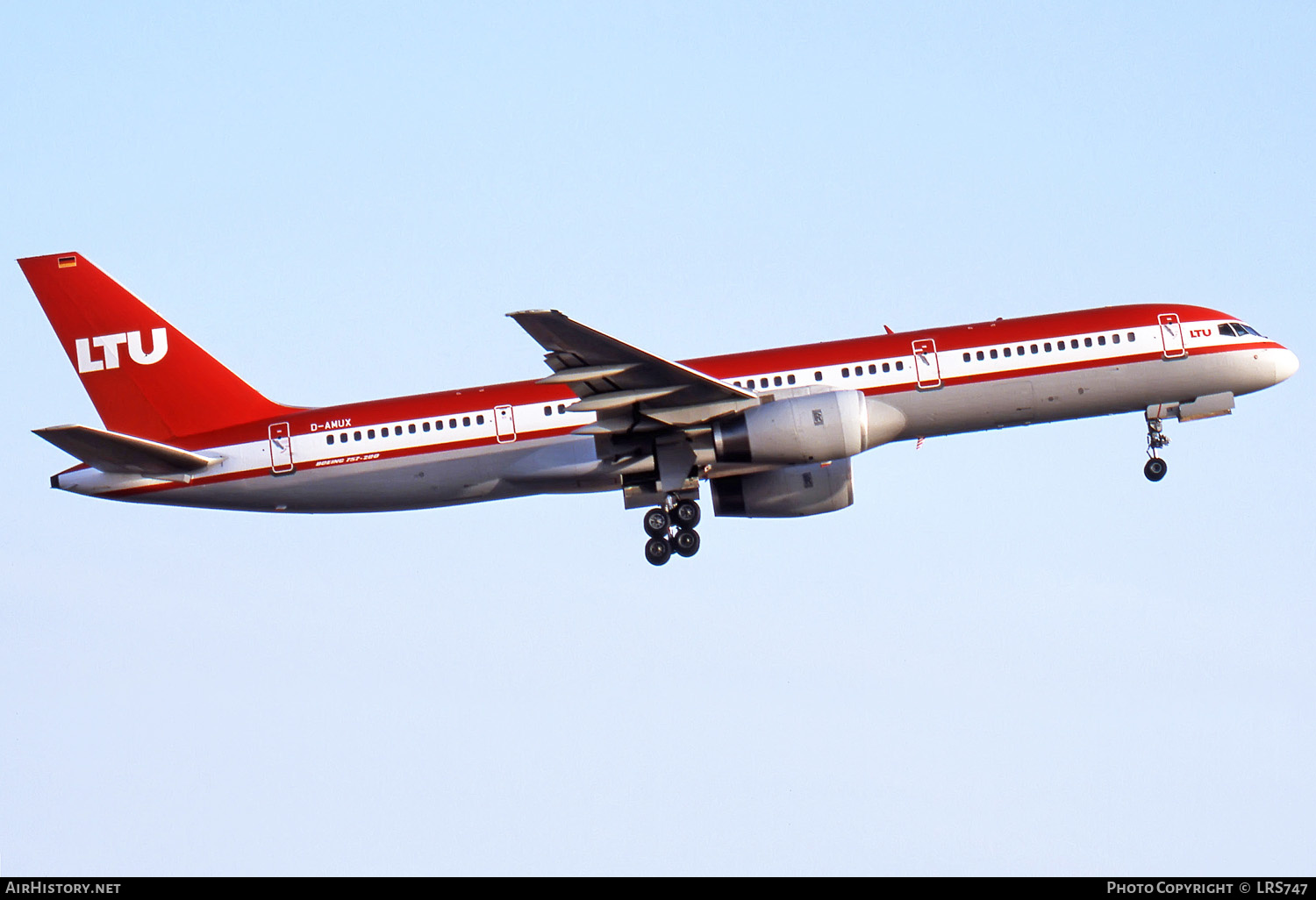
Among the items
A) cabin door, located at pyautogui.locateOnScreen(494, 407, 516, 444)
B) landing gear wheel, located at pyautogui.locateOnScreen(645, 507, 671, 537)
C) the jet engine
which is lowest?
landing gear wheel, located at pyautogui.locateOnScreen(645, 507, 671, 537)

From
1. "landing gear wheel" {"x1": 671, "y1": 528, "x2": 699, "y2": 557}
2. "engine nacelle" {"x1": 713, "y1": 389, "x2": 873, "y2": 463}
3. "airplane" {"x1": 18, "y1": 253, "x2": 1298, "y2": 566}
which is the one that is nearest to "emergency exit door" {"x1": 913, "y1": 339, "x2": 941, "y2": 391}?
"airplane" {"x1": 18, "y1": 253, "x2": 1298, "y2": 566}

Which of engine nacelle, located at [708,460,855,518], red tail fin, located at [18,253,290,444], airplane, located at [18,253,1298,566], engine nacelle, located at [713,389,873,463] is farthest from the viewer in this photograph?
red tail fin, located at [18,253,290,444]

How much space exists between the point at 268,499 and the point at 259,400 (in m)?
3.08

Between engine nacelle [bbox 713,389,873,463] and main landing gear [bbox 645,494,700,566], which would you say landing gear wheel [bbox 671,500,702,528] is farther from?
engine nacelle [bbox 713,389,873,463]

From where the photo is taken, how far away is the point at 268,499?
4381cm

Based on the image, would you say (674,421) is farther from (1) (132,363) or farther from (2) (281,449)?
(1) (132,363)

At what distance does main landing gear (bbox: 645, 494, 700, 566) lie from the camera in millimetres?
43188

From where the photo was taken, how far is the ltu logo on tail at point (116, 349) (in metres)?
46.1

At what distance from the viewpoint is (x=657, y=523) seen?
43.2m

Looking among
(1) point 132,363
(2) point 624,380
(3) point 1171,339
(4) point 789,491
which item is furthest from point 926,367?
(1) point 132,363

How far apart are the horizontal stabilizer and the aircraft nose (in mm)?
27760

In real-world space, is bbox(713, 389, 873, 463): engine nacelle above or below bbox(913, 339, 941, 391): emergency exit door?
below

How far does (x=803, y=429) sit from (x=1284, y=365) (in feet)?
45.2

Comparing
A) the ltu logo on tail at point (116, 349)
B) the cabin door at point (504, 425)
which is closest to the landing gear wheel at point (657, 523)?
the cabin door at point (504, 425)
